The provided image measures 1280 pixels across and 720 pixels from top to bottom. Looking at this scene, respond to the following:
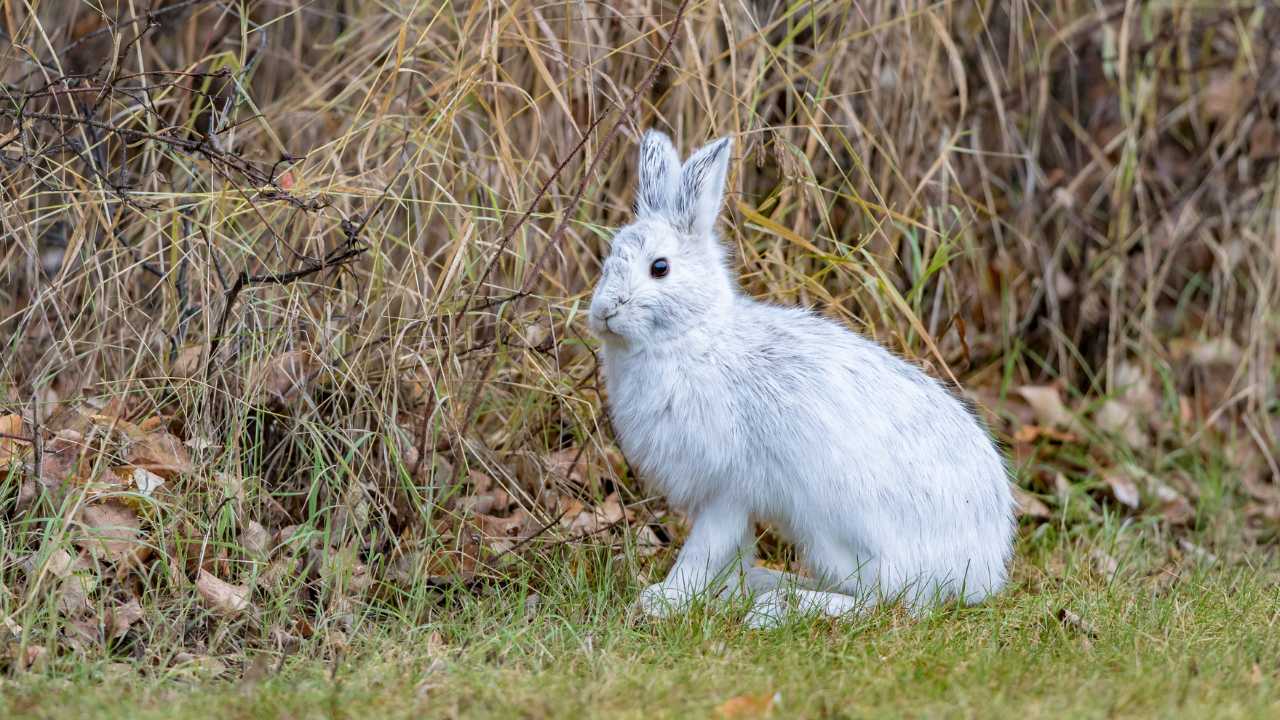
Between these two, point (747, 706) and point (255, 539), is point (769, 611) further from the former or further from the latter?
point (255, 539)

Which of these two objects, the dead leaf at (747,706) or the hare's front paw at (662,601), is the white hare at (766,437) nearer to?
the hare's front paw at (662,601)

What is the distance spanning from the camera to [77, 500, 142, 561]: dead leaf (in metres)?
3.49

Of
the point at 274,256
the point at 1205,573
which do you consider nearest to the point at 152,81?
the point at 274,256

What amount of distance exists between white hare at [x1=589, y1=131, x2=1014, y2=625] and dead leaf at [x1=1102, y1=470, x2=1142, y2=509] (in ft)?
4.53

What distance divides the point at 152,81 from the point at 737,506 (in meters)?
2.56

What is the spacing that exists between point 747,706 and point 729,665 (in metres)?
0.32

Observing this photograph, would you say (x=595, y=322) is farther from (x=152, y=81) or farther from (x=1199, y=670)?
(x=152, y=81)

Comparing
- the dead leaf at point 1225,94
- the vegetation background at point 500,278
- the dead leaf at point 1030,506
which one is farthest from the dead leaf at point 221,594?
the dead leaf at point 1225,94

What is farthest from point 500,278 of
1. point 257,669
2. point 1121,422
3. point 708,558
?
point 1121,422

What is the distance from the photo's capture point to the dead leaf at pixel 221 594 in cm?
348

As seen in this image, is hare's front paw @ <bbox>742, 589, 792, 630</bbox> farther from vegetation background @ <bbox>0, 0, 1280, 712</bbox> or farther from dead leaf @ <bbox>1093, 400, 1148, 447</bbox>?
dead leaf @ <bbox>1093, 400, 1148, 447</bbox>

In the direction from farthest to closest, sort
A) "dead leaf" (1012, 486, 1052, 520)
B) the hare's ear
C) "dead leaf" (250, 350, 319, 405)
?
"dead leaf" (1012, 486, 1052, 520) → "dead leaf" (250, 350, 319, 405) → the hare's ear

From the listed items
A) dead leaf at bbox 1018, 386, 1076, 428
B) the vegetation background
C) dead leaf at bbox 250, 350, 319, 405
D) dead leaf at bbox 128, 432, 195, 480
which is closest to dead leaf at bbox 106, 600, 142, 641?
the vegetation background

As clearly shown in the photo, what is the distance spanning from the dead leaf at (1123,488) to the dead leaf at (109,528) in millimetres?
3161
